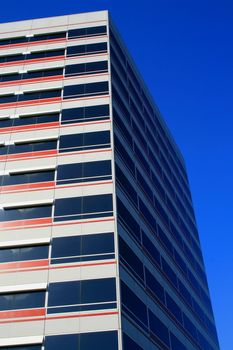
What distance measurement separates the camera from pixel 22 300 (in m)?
30.3

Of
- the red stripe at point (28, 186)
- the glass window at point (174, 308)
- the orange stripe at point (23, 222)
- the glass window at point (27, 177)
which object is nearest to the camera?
the orange stripe at point (23, 222)

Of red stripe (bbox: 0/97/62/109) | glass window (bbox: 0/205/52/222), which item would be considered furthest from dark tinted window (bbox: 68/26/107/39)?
glass window (bbox: 0/205/52/222)

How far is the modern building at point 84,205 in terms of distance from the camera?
96.3ft

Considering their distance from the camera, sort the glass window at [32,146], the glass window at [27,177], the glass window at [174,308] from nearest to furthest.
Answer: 1. the glass window at [27,177]
2. the glass window at [32,146]
3. the glass window at [174,308]

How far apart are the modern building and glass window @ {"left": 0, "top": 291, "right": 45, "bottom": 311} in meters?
0.08

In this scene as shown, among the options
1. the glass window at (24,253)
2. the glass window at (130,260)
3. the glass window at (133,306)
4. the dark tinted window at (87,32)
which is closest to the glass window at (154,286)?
the glass window at (130,260)

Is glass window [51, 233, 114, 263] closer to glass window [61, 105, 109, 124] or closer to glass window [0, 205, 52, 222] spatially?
glass window [0, 205, 52, 222]

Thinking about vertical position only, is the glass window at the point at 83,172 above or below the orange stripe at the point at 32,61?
below

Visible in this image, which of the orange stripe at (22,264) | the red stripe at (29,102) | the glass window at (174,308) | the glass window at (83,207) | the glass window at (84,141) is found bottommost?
the orange stripe at (22,264)

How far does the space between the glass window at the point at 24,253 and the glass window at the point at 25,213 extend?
266cm

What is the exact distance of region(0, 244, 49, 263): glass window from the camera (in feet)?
106

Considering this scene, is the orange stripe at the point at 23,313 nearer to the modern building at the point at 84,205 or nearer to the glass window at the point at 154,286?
the modern building at the point at 84,205

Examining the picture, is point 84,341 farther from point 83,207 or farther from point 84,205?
point 84,205

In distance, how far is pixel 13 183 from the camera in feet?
121
